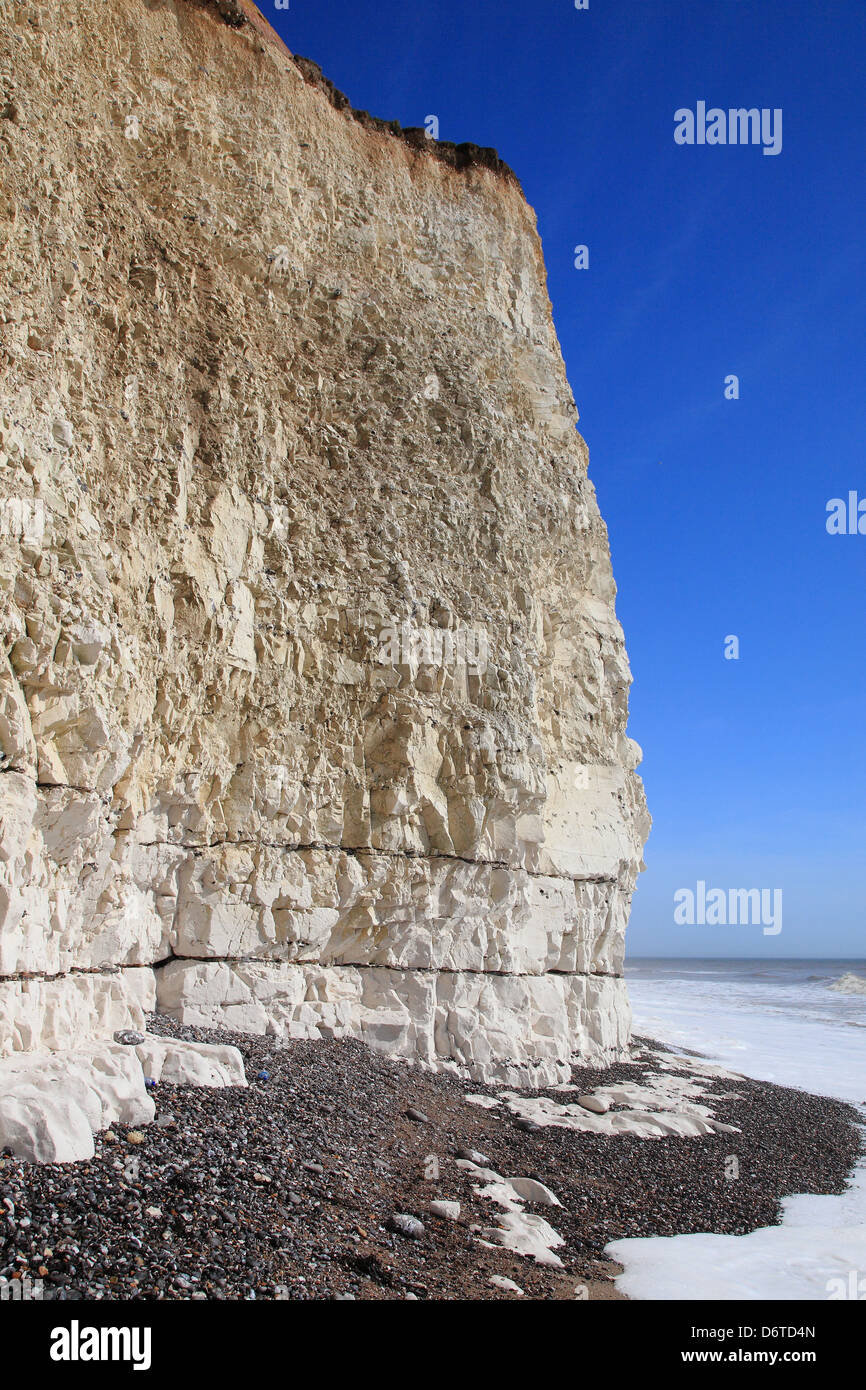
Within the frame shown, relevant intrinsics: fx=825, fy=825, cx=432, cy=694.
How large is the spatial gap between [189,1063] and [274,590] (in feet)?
21.0

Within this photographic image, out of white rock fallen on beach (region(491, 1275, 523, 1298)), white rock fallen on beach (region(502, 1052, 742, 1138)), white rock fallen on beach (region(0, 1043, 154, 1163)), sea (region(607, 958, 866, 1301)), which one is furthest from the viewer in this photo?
white rock fallen on beach (region(502, 1052, 742, 1138))

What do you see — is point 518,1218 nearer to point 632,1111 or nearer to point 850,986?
point 632,1111

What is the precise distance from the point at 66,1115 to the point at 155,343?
9.21 m

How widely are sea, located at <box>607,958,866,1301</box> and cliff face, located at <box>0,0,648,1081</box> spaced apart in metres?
4.61

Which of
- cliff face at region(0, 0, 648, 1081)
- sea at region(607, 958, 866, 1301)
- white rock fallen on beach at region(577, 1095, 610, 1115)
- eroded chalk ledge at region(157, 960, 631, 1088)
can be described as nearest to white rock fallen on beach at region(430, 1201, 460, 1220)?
sea at region(607, 958, 866, 1301)

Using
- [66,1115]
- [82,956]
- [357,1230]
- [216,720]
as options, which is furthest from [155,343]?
[357,1230]

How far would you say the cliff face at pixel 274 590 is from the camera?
8430 millimetres

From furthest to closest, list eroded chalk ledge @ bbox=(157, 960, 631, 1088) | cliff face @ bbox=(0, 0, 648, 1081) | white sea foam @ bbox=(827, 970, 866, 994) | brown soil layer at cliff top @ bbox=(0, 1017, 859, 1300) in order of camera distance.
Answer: white sea foam @ bbox=(827, 970, 866, 994) → eroded chalk ledge @ bbox=(157, 960, 631, 1088) → cliff face @ bbox=(0, 0, 648, 1081) → brown soil layer at cliff top @ bbox=(0, 1017, 859, 1300)

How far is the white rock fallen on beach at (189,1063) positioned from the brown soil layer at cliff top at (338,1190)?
7.9 inches

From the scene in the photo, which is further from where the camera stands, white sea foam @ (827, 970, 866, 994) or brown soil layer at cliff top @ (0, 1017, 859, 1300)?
white sea foam @ (827, 970, 866, 994)

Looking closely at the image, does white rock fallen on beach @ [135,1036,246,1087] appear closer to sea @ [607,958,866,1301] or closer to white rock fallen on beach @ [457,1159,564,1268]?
white rock fallen on beach @ [457,1159,564,1268]

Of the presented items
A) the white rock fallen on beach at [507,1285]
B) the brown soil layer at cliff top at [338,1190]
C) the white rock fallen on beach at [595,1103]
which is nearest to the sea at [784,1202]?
the brown soil layer at cliff top at [338,1190]

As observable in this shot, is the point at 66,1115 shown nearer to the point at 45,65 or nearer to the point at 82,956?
the point at 82,956

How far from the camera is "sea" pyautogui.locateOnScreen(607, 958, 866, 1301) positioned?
6895 millimetres
